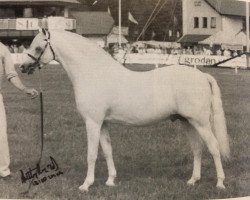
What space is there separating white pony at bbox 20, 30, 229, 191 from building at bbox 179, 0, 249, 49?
0.28 meters

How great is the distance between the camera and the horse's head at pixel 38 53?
2607mm

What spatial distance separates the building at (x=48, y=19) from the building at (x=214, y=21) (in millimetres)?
385

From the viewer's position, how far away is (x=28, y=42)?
2875 mm

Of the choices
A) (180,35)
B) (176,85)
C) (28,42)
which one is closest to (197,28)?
(180,35)

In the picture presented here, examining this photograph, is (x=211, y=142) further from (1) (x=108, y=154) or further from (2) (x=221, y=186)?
(1) (x=108, y=154)

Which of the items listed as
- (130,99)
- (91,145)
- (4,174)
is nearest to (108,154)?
(91,145)

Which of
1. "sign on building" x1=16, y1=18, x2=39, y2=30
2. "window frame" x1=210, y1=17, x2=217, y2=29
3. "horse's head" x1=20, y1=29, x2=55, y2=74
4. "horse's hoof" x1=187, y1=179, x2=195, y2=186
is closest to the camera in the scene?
"horse's head" x1=20, y1=29, x2=55, y2=74

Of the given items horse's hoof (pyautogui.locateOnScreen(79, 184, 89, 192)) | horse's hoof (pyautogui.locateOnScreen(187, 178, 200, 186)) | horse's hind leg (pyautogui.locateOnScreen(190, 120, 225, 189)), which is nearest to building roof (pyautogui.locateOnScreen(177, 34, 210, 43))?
horse's hind leg (pyautogui.locateOnScreen(190, 120, 225, 189))

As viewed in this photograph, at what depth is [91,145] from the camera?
2.63 m

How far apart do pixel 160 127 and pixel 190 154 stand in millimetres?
672

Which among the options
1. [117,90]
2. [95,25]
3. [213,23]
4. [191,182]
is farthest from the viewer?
[213,23]

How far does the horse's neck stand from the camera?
103 inches

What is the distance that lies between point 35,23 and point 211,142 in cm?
101
